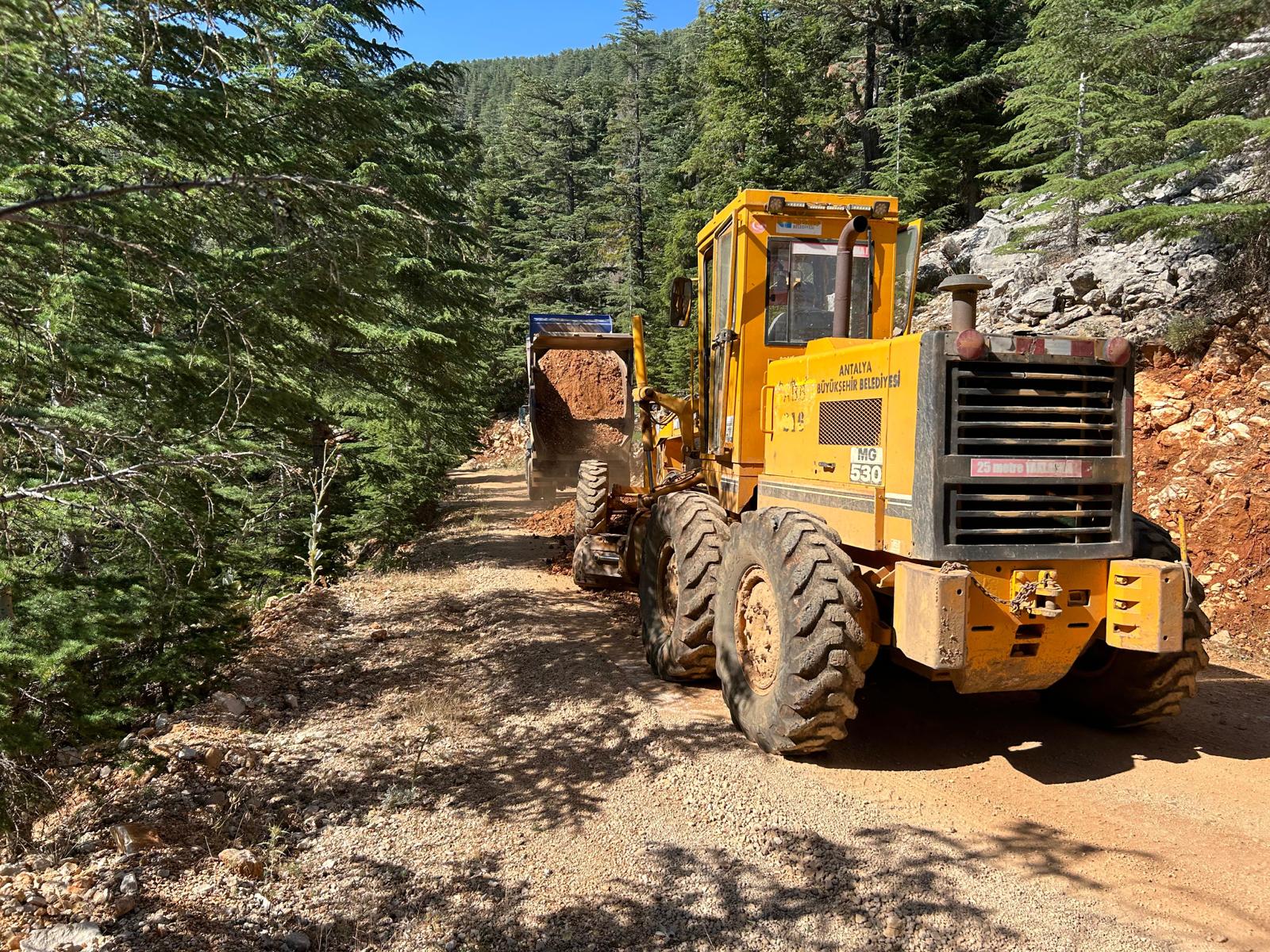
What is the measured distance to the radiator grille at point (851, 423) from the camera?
185 inches

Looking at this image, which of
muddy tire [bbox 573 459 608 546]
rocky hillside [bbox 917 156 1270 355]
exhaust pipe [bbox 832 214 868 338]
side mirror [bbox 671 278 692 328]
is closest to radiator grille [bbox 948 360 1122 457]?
exhaust pipe [bbox 832 214 868 338]

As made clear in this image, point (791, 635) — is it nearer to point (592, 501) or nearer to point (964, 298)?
point (964, 298)

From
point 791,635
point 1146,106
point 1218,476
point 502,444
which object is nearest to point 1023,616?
point 791,635

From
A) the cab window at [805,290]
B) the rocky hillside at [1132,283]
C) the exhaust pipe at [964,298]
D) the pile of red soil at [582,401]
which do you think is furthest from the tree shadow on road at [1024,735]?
the pile of red soil at [582,401]

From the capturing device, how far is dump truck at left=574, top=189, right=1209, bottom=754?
423cm

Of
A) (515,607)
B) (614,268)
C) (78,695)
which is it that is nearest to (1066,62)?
(515,607)

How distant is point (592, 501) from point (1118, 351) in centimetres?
591

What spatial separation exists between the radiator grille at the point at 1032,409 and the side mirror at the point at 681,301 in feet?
10.6

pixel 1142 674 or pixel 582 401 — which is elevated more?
pixel 582 401

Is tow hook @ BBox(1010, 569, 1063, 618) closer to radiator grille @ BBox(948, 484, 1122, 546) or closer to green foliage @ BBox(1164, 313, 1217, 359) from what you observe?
radiator grille @ BBox(948, 484, 1122, 546)

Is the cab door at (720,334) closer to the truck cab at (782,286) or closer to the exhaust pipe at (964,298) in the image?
the truck cab at (782,286)

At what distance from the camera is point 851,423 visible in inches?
195

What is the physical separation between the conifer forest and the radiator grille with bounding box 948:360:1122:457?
286cm

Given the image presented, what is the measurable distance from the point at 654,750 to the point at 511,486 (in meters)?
18.5
